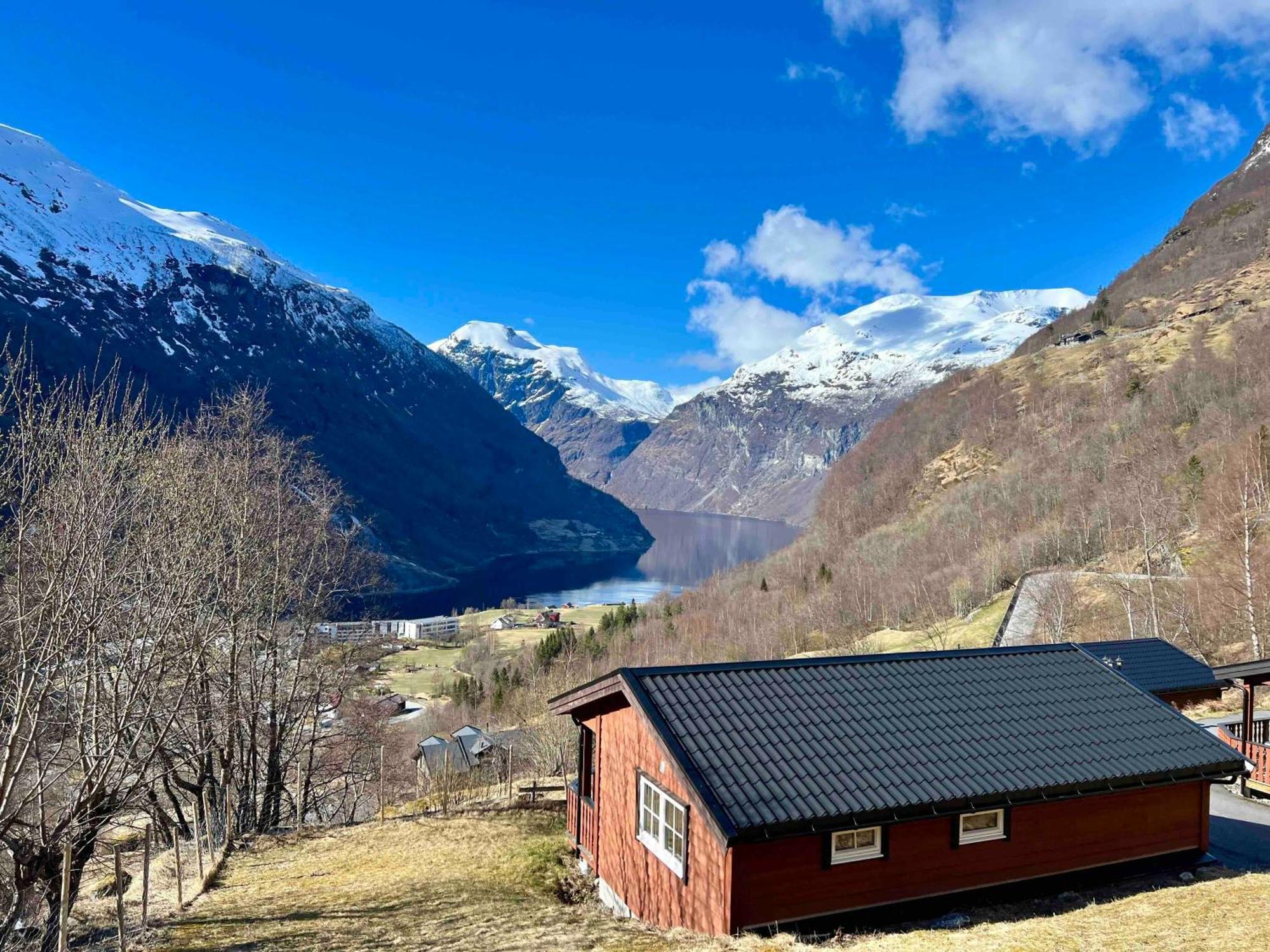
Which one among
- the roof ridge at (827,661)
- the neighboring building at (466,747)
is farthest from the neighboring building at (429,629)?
the roof ridge at (827,661)

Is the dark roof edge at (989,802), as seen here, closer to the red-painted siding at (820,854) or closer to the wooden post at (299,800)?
the red-painted siding at (820,854)

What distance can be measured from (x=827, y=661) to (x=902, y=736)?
2172 millimetres

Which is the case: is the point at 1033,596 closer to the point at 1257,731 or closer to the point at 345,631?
the point at 1257,731

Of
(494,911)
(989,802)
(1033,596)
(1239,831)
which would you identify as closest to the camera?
(989,802)

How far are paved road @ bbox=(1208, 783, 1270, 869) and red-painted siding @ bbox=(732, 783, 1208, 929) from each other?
1.66 m

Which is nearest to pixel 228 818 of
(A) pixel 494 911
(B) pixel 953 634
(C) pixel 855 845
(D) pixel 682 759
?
(A) pixel 494 911

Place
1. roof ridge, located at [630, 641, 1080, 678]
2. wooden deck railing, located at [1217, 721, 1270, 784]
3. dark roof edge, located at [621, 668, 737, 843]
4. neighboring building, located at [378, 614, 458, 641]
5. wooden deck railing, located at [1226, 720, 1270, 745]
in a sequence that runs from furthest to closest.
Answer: neighboring building, located at [378, 614, 458, 641]
wooden deck railing, located at [1226, 720, 1270, 745]
wooden deck railing, located at [1217, 721, 1270, 784]
roof ridge, located at [630, 641, 1080, 678]
dark roof edge, located at [621, 668, 737, 843]

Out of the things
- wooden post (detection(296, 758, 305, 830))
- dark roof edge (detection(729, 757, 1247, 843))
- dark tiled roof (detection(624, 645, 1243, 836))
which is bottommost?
wooden post (detection(296, 758, 305, 830))

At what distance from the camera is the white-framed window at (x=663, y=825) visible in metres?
12.2

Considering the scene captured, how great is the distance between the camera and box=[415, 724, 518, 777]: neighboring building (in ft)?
170

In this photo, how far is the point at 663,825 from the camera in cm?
1281

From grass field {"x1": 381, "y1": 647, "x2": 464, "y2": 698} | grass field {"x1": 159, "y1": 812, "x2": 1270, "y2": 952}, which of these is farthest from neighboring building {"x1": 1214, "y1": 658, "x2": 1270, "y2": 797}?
grass field {"x1": 381, "y1": 647, "x2": 464, "y2": 698}

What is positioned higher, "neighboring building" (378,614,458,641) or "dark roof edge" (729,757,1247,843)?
"dark roof edge" (729,757,1247,843)

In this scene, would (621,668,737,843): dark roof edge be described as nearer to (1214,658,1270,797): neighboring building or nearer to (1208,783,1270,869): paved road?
(1208,783,1270,869): paved road
